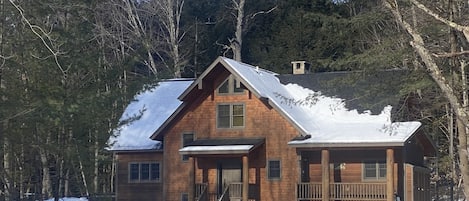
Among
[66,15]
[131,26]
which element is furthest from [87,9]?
[131,26]

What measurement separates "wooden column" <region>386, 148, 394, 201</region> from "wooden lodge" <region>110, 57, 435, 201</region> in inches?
1.5

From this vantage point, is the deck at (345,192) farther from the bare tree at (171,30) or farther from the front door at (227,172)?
the bare tree at (171,30)

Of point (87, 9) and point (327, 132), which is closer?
point (87, 9)

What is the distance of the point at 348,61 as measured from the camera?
28938mm

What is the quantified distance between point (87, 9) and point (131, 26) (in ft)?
73.3

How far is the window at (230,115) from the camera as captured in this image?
32094 mm

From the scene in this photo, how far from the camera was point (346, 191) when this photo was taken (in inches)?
1174

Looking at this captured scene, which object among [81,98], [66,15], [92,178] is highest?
[66,15]

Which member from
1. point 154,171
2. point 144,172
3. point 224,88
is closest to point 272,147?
point 224,88

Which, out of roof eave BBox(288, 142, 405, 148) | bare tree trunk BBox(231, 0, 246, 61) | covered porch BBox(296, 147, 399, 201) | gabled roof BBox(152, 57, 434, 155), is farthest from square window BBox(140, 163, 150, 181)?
bare tree trunk BBox(231, 0, 246, 61)

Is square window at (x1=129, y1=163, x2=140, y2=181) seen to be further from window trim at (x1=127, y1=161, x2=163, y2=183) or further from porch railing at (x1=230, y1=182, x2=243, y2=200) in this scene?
porch railing at (x1=230, y1=182, x2=243, y2=200)

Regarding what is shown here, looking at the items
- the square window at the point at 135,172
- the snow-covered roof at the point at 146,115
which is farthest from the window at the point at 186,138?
the square window at the point at 135,172

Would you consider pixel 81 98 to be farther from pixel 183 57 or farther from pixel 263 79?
pixel 183 57

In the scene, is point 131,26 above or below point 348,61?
above
